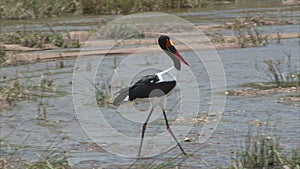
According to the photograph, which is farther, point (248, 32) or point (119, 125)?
point (248, 32)

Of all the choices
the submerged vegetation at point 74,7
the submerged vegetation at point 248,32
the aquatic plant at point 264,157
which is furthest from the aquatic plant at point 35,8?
the aquatic plant at point 264,157

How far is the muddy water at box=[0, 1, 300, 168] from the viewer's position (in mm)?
7234

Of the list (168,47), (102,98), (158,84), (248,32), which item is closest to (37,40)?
(248,32)

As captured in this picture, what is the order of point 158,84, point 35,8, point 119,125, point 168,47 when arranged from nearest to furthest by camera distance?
1. point 158,84
2. point 168,47
3. point 119,125
4. point 35,8

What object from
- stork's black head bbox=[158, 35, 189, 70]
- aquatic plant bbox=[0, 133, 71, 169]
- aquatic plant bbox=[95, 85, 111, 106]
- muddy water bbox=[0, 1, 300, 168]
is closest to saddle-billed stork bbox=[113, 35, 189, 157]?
stork's black head bbox=[158, 35, 189, 70]

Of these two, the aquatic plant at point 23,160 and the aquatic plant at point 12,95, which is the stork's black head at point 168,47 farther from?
the aquatic plant at point 12,95

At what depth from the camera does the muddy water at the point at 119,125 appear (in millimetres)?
7234

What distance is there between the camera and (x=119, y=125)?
8.73 metres

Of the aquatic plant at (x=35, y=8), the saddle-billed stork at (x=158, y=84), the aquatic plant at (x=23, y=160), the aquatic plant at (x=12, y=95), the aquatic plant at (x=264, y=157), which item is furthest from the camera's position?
the aquatic plant at (x=35, y=8)

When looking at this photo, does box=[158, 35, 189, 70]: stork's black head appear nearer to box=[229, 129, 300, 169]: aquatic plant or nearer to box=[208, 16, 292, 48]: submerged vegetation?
box=[229, 129, 300, 169]: aquatic plant

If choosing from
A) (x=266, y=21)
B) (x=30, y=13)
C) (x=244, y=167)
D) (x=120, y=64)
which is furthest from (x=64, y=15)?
(x=244, y=167)

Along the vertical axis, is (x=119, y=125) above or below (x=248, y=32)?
above

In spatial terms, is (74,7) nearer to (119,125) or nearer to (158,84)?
(119,125)

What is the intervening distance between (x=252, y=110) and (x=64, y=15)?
11.7 meters
